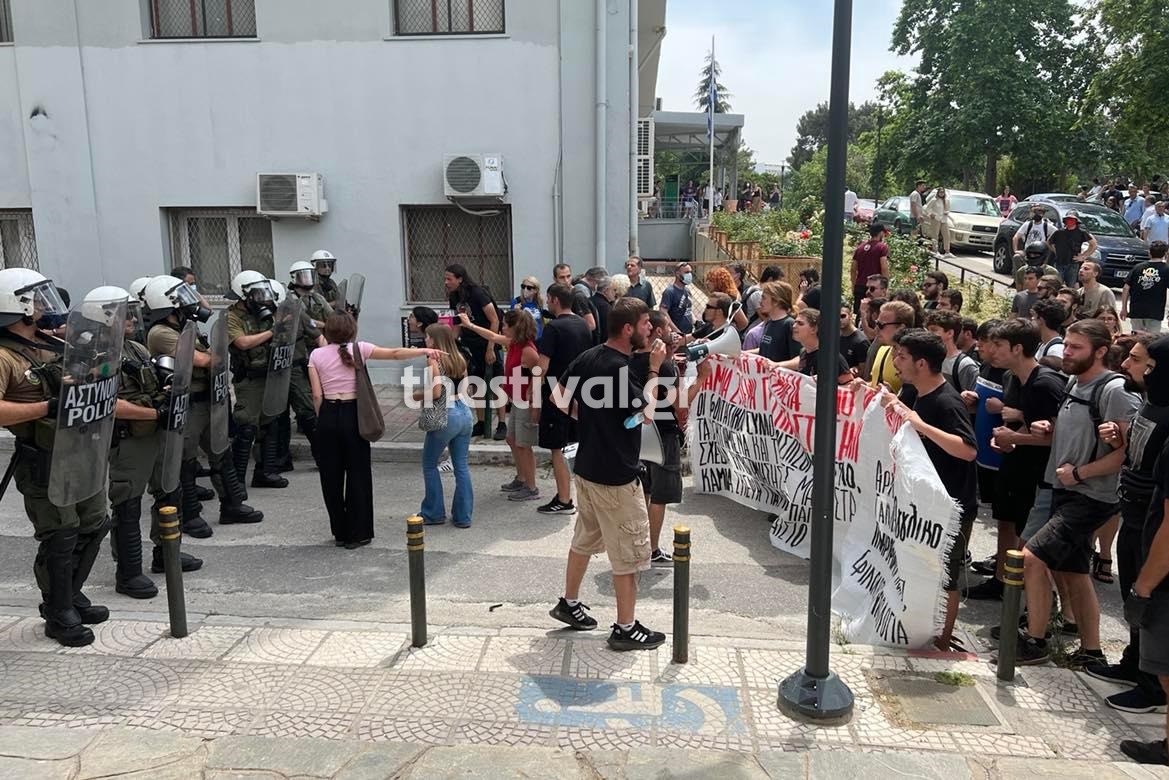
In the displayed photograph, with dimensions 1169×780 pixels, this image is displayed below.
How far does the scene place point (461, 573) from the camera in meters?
6.62

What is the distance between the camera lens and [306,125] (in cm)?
1205

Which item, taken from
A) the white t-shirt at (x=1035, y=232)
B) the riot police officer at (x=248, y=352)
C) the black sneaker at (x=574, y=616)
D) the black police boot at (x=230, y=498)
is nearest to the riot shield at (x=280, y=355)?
the riot police officer at (x=248, y=352)

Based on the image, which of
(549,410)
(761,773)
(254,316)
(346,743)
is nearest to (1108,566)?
(761,773)

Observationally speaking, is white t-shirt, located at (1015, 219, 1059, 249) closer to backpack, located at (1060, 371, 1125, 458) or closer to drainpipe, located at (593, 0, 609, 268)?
drainpipe, located at (593, 0, 609, 268)

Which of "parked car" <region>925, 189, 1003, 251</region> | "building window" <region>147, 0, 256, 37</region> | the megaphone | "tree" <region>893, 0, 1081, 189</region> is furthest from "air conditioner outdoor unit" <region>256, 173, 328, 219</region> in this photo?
"tree" <region>893, 0, 1081, 189</region>

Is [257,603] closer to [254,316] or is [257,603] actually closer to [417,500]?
[417,500]

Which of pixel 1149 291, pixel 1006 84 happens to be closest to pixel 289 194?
pixel 1149 291

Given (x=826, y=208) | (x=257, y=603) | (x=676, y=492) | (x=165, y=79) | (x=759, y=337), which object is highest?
(x=165, y=79)

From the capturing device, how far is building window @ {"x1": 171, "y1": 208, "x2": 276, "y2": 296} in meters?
12.7

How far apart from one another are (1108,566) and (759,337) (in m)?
Answer: 3.33

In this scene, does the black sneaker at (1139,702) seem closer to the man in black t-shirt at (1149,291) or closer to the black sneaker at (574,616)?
the black sneaker at (574,616)

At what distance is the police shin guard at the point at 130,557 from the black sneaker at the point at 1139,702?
5816 millimetres

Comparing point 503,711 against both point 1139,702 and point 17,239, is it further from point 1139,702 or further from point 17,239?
point 17,239

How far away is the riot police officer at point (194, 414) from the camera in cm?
709
